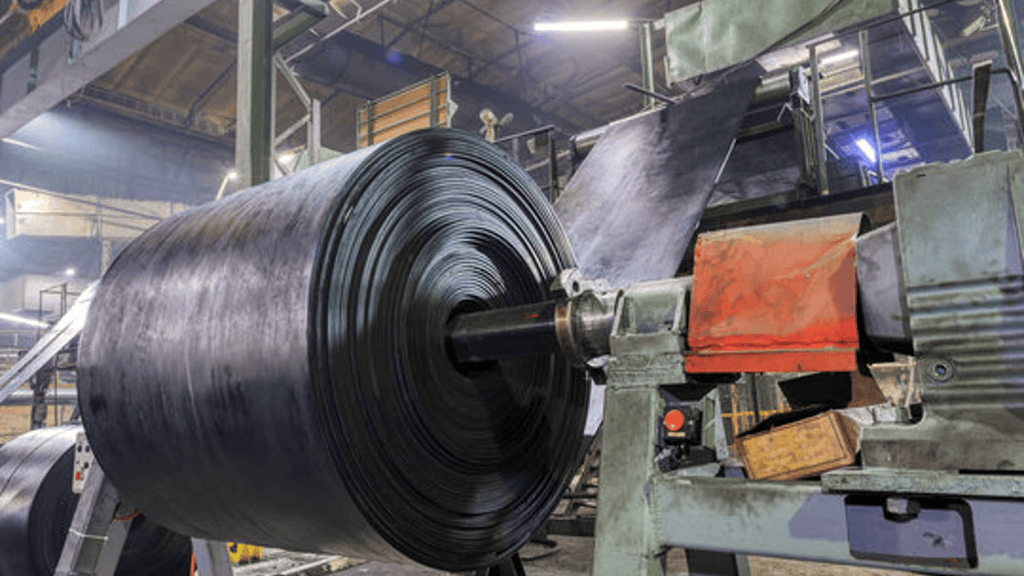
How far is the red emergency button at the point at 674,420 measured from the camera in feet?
3.50

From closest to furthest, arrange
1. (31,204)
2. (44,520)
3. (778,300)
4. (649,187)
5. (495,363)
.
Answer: (778,300), (495,363), (44,520), (649,187), (31,204)

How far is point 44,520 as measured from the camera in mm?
2822

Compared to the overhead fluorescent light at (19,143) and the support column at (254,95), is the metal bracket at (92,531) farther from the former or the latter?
the overhead fluorescent light at (19,143)

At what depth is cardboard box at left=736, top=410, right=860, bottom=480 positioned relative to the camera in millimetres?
959

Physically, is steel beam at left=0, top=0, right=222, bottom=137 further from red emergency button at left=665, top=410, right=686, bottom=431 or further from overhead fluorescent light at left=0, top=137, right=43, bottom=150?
red emergency button at left=665, top=410, right=686, bottom=431

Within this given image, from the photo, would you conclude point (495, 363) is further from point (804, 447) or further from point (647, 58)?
point (647, 58)

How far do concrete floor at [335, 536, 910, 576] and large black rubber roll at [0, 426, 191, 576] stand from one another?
937 millimetres

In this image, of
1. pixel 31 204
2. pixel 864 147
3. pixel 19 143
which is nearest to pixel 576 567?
pixel 864 147

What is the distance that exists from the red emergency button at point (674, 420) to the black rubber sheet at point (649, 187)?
1491 millimetres

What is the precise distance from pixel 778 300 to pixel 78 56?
17.7 feet

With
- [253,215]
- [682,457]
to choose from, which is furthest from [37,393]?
[682,457]

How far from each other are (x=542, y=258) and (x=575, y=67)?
794 centimetres

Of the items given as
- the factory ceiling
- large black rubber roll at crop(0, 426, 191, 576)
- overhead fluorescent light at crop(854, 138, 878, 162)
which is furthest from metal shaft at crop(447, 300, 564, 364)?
overhead fluorescent light at crop(854, 138, 878, 162)

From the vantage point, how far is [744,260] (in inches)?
40.3
